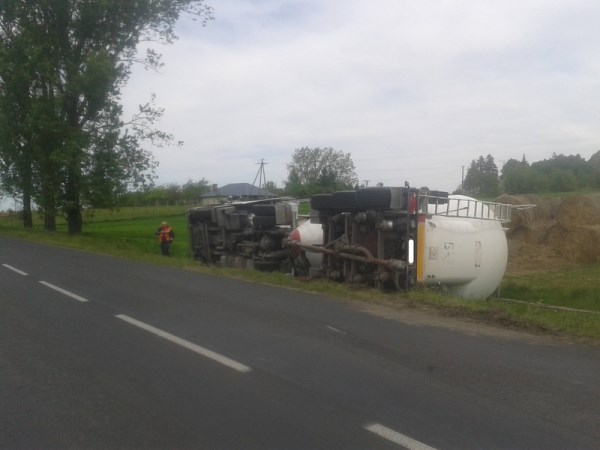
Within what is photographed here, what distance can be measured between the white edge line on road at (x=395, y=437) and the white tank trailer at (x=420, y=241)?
808 cm

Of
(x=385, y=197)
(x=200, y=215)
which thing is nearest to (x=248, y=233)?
(x=200, y=215)

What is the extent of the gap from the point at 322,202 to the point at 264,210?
4099 mm

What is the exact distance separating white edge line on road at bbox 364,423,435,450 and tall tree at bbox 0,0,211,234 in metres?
28.8

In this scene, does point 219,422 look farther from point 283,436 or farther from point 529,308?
point 529,308

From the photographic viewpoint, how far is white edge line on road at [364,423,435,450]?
5188 mm

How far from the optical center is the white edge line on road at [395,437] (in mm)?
5188

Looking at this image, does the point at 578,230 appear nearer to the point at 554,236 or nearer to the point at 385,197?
the point at 554,236

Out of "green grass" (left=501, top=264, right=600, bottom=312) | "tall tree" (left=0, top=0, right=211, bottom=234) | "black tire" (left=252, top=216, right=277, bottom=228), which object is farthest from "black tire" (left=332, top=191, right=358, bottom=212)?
"tall tree" (left=0, top=0, right=211, bottom=234)

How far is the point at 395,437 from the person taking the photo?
17.6 ft

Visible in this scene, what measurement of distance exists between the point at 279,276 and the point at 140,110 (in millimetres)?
19965

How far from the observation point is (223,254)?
Result: 21.3m

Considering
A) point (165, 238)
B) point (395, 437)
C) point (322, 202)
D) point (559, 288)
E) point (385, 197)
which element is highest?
point (385, 197)

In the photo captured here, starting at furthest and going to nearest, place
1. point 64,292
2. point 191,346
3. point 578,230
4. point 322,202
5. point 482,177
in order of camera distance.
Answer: point 482,177
point 578,230
point 322,202
point 64,292
point 191,346

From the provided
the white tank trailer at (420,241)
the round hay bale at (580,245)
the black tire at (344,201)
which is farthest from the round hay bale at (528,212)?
the black tire at (344,201)
